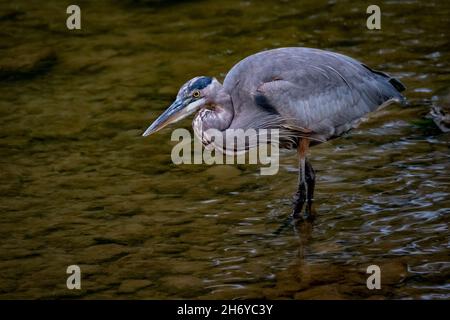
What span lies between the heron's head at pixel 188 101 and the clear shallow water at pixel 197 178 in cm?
91

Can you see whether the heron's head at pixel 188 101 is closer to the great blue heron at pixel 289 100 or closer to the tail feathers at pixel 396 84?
the great blue heron at pixel 289 100

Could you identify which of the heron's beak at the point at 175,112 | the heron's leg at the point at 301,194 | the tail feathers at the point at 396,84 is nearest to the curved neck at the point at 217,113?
the heron's beak at the point at 175,112

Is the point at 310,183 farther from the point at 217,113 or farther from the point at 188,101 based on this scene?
the point at 188,101

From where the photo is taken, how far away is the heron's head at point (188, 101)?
696cm

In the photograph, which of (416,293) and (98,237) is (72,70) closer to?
(98,237)

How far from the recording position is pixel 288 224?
7254 mm

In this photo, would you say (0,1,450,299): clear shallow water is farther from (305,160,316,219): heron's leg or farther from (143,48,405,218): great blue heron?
(143,48,405,218): great blue heron

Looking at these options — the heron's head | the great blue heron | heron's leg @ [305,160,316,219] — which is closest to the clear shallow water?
heron's leg @ [305,160,316,219]

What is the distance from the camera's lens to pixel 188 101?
7016mm

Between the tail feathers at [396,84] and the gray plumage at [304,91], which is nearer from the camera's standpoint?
the gray plumage at [304,91]

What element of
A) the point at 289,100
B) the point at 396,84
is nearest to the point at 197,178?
the point at 289,100

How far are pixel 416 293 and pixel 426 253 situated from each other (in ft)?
1.93

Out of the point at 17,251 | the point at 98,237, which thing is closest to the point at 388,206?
the point at 98,237

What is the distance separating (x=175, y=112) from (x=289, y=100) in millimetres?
959
